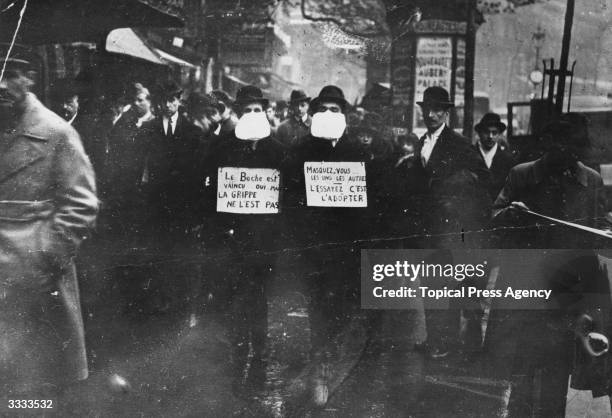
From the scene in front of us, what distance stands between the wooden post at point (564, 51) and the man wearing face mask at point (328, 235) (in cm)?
122

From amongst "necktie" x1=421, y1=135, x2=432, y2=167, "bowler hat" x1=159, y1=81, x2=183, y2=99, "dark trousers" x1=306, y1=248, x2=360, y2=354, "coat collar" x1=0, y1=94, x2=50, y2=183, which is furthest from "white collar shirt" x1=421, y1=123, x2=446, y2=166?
"coat collar" x1=0, y1=94, x2=50, y2=183

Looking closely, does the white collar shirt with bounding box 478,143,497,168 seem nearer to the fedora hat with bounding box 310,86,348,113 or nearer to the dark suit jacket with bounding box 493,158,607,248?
the dark suit jacket with bounding box 493,158,607,248

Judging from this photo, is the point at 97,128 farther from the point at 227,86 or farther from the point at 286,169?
the point at 286,169

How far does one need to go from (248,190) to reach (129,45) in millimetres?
1171

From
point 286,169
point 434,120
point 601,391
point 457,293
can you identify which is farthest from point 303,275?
point 601,391

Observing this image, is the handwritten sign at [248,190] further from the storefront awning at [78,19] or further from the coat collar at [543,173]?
the coat collar at [543,173]

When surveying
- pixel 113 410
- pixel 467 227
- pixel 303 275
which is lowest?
pixel 113 410

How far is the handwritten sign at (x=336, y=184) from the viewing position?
173 inches

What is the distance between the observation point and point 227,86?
4.34 metres

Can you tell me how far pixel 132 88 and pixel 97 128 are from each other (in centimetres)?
33

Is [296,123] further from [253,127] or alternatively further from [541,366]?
[541,366]

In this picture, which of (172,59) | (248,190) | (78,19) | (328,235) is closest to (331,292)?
(328,235)

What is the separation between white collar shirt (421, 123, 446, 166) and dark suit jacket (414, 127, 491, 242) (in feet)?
0.06

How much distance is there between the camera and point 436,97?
4336 millimetres
